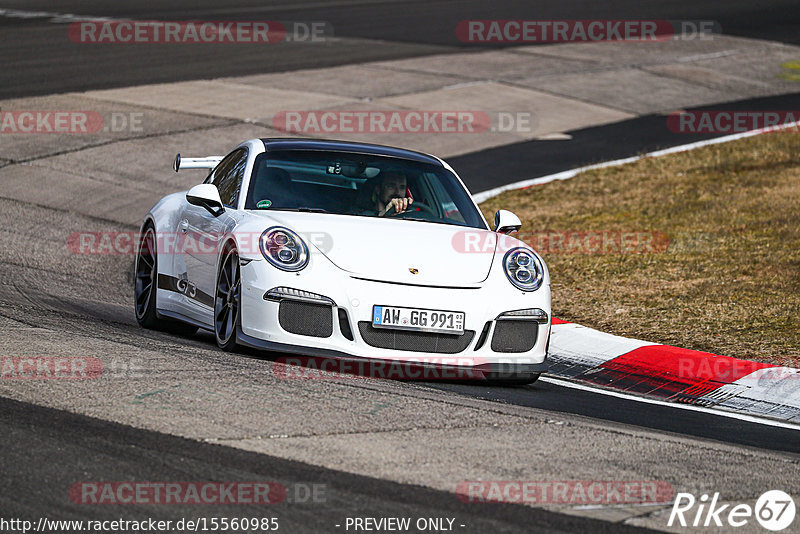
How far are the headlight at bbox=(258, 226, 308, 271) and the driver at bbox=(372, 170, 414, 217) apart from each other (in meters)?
1.02

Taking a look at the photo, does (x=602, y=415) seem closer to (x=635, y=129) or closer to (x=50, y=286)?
(x=50, y=286)

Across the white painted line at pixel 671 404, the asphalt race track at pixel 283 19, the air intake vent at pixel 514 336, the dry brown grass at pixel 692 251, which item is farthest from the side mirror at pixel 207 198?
the asphalt race track at pixel 283 19

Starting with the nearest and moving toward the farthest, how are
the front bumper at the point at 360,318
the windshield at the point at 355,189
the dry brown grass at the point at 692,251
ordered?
the front bumper at the point at 360,318, the windshield at the point at 355,189, the dry brown grass at the point at 692,251

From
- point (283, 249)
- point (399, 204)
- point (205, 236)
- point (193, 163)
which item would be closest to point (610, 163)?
point (193, 163)

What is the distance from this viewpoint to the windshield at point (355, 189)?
822 cm

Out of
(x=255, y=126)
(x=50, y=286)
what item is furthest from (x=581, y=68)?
(x=50, y=286)

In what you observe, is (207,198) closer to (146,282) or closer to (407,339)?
(146,282)

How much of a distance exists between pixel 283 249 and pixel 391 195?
131 cm

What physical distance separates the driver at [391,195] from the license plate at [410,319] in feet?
4.21

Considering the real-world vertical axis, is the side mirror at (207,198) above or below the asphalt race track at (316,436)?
above

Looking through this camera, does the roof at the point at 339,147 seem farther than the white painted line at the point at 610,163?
No

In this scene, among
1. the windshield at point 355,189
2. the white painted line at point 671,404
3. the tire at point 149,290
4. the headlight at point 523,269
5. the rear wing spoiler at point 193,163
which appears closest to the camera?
the white painted line at point 671,404

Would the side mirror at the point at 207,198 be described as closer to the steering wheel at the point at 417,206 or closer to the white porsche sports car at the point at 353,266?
the white porsche sports car at the point at 353,266

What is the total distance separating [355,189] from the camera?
840 centimetres
